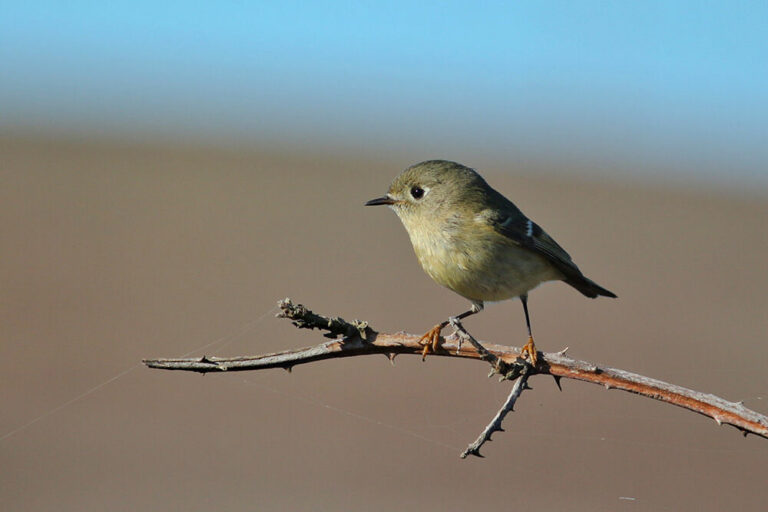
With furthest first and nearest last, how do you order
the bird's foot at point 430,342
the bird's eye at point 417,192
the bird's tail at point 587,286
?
1. the bird's tail at point 587,286
2. the bird's eye at point 417,192
3. the bird's foot at point 430,342

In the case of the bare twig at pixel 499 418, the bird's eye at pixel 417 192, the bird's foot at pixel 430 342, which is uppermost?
the bird's eye at pixel 417 192

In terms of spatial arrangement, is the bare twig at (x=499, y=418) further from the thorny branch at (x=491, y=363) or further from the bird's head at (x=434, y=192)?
the bird's head at (x=434, y=192)

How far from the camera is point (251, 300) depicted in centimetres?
1600

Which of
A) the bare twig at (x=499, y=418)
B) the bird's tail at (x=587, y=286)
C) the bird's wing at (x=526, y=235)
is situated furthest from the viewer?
the bird's tail at (x=587, y=286)

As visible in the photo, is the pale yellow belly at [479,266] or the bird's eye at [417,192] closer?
the pale yellow belly at [479,266]

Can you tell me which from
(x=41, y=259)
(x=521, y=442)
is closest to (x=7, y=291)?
(x=41, y=259)

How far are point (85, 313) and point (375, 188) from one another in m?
12.6

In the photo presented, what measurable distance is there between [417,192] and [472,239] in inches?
23.2

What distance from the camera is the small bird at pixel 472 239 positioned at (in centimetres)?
456

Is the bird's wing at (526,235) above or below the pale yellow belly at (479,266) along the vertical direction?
above

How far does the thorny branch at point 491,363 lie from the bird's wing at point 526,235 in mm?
1635

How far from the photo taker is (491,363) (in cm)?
308

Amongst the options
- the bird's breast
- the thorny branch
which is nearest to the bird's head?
the bird's breast

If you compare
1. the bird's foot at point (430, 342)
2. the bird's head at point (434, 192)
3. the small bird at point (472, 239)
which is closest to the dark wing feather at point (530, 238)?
the small bird at point (472, 239)
